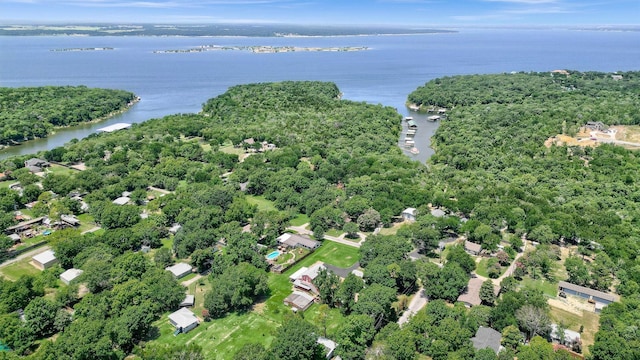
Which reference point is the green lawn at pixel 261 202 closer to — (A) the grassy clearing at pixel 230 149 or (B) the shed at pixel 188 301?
(B) the shed at pixel 188 301

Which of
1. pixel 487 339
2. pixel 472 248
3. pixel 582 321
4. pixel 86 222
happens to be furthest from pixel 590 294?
pixel 86 222

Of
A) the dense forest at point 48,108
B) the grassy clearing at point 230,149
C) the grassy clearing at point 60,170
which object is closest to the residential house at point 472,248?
the grassy clearing at point 230,149

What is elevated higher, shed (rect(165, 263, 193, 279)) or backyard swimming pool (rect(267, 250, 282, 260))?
shed (rect(165, 263, 193, 279))

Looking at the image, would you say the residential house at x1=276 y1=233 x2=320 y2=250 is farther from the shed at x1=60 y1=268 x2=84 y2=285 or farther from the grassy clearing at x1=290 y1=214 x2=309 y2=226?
the shed at x1=60 y1=268 x2=84 y2=285

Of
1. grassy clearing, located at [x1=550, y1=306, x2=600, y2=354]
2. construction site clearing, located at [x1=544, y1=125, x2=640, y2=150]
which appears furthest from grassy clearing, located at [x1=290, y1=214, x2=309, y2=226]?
construction site clearing, located at [x1=544, y1=125, x2=640, y2=150]

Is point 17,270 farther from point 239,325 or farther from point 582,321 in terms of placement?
point 582,321

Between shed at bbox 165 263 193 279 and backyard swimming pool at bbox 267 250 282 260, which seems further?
backyard swimming pool at bbox 267 250 282 260

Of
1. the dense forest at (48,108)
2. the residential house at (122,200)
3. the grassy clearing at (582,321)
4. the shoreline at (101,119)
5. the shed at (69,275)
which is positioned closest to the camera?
the grassy clearing at (582,321)
